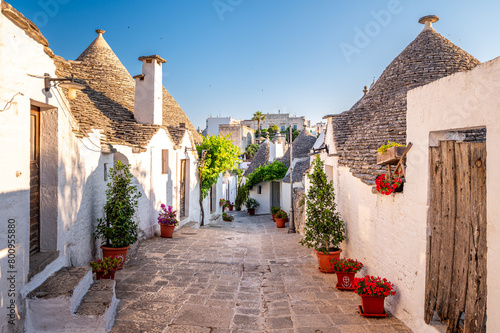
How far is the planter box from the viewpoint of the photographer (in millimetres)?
5043

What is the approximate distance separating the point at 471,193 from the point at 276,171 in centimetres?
2127

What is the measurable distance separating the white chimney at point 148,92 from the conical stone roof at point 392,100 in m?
6.08

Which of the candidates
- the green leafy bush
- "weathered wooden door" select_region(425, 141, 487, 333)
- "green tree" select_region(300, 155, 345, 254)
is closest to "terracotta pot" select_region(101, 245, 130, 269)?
the green leafy bush

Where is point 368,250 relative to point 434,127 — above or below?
below

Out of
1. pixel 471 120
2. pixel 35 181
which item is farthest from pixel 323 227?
pixel 35 181

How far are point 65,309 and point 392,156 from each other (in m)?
5.03

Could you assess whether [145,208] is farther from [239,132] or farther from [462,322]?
[239,132]

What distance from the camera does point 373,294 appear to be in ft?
16.8

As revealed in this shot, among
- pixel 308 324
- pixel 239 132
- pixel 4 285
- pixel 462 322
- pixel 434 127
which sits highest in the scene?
pixel 239 132

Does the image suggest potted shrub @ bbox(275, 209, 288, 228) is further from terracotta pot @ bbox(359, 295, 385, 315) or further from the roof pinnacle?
terracotta pot @ bbox(359, 295, 385, 315)

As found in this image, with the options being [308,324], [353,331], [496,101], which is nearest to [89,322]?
[308,324]

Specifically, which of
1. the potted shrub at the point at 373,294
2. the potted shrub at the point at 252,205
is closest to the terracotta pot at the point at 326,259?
the potted shrub at the point at 373,294

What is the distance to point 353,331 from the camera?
4.72 m

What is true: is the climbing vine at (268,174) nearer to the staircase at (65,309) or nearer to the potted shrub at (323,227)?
the potted shrub at (323,227)
